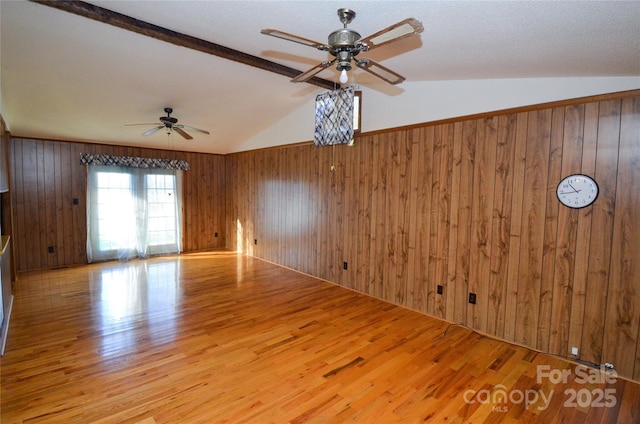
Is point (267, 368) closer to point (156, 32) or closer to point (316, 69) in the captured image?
point (316, 69)

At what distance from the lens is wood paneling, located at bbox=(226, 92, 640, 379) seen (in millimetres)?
2592

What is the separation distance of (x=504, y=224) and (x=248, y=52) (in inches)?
125

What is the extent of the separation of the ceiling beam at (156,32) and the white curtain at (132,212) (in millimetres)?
4350

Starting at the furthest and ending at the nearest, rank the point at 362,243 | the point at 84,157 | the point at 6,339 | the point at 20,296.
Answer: the point at 84,157, the point at 362,243, the point at 20,296, the point at 6,339

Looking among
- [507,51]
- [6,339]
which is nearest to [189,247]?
[6,339]

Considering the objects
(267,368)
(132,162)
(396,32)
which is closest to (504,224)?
(396,32)

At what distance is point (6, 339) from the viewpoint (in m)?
2.98

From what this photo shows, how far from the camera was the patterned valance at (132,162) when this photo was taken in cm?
581

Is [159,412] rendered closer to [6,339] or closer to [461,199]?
[6,339]

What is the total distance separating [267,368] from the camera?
104 inches

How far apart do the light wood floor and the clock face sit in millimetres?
1448

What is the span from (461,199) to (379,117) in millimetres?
1567

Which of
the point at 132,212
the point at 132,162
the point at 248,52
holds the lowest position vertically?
the point at 132,212

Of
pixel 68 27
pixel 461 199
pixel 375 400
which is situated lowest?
pixel 375 400
